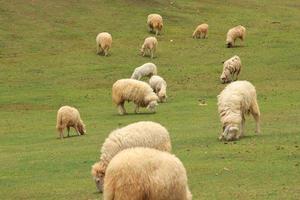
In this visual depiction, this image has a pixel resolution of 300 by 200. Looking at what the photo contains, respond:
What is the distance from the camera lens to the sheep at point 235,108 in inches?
838

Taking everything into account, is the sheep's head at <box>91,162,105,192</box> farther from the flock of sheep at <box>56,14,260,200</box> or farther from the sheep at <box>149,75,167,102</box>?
the sheep at <box>149,75,167,102</box>

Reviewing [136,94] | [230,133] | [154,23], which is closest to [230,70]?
[136,94]

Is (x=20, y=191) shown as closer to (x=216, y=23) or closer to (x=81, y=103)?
(x=81, y=103)

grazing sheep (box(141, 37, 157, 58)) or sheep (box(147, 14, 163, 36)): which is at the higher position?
Result: sheep (box(147, 14, 163, 36))

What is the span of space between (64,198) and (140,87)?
14.4m

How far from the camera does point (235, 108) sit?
21688 mm

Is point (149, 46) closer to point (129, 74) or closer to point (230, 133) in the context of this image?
point (129, 74)

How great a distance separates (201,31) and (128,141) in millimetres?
33869

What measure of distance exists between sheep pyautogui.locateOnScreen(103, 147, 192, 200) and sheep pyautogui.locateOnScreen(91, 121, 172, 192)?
361cm

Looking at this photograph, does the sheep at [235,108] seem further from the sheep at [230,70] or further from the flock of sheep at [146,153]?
the sheep at [230,70]

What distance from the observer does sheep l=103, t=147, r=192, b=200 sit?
10.9 m

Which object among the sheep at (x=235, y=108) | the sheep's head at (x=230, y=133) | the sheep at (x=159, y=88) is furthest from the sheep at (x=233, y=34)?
the sheep's head at (x=230, y=133)

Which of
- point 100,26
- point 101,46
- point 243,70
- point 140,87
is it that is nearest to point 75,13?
point 100,26

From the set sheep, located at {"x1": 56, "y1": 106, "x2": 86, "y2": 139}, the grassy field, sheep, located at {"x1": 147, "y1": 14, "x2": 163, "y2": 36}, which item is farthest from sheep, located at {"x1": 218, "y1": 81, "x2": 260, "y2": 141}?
sheep, located at {"x1": 147, "y1": 14, "x2": 163, "y2": 36}
